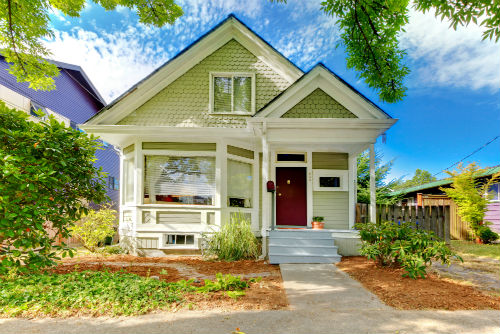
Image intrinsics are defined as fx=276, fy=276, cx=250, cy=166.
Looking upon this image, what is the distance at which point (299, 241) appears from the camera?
258 inches

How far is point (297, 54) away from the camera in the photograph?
9.55 metres

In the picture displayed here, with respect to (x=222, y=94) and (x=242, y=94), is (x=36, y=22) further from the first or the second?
(x=242, y=94)

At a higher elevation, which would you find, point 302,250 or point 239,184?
point 239,184

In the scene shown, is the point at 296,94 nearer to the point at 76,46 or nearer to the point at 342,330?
the point at 342,330

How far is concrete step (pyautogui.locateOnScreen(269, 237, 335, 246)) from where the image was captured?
21.4 feet

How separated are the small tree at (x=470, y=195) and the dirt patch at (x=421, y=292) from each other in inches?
312

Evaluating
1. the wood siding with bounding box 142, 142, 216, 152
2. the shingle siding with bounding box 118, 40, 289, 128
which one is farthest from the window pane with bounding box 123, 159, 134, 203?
the shingle siding with bounding box 118, 40, 289, 128

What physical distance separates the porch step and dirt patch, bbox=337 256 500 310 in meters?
1.17

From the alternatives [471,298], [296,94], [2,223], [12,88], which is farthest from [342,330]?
[12,88]

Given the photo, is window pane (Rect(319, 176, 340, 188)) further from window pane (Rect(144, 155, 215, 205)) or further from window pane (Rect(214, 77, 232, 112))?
window pane (Rect(214, 77, 232, 112))

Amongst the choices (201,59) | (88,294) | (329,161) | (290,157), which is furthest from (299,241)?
(201,59)

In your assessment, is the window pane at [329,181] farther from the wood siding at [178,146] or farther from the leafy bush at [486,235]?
the leafy bush at [486,235]

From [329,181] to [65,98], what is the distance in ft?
42.5

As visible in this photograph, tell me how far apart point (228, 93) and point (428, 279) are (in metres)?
6.56
